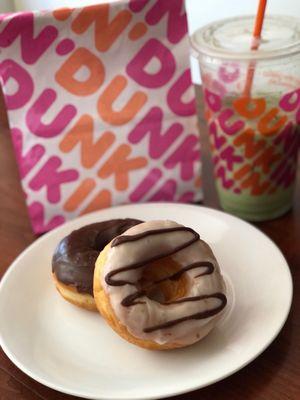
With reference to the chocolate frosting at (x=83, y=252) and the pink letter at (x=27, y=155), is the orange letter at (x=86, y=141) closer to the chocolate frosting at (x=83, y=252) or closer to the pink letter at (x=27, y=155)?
the pink letter at (x=27, y=155)

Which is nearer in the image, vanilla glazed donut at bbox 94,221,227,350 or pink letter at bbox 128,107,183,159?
vanilla glazed donut at bbox 94,221,227,350

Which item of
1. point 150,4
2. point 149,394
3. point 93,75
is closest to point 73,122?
point 93,75

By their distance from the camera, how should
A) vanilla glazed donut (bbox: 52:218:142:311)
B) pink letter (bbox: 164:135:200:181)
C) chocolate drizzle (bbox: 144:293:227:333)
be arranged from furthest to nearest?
pink letter (bbox: 164:135:200:181), vanilla glazed donut (bbox: 52:218:142:311), chocolate drizzle (bbox: 144:293:227:333)

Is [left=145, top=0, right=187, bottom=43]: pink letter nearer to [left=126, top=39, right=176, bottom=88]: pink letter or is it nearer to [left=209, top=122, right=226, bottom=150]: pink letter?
[left=126, top=39, right=176, bottom=88]: pink letter

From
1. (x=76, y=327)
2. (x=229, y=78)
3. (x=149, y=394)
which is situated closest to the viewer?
(x=149, y=394)

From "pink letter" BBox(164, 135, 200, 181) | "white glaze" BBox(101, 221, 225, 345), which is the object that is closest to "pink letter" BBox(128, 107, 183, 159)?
"pink letter" BBox(164, 135, 200, 181)

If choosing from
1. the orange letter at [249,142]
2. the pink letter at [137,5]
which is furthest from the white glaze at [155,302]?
the pink letter at [137,5]

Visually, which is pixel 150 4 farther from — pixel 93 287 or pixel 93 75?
pixel 93 287

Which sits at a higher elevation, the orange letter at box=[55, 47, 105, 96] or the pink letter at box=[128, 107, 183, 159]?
the orange letter at box=[55, 47, 105, 96]
